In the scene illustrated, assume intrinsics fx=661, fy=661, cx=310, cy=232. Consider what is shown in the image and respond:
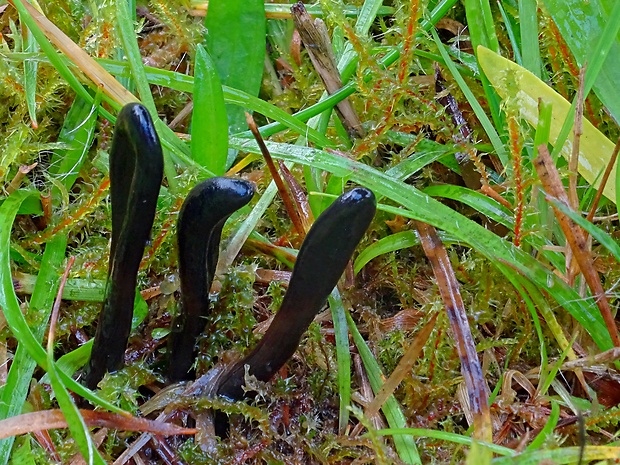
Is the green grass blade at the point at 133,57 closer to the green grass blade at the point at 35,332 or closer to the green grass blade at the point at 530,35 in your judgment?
the green grass blade at the point at 35,332

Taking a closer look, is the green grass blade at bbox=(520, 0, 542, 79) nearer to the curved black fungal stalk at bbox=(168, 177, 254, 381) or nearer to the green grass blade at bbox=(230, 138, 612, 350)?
the green grass blade at bbox=(230, 138, 612, 350)

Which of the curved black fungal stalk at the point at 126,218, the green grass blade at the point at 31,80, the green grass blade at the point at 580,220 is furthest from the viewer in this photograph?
the green grass blade at the point at 31,80

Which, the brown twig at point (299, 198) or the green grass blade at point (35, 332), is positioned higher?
the brown twig at point (299, 198)

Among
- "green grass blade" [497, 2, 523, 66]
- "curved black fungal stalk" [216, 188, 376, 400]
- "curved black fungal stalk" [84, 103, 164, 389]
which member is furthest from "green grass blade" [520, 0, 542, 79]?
"curved black fungal stalk" [84, 103, 164, 389]

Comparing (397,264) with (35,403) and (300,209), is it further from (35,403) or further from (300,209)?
(35,403)

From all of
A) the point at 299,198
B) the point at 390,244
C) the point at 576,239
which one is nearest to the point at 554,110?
the point at 576,239

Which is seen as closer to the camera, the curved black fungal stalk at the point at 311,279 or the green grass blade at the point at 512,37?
the curved black fungal stalk at the point at 311,279

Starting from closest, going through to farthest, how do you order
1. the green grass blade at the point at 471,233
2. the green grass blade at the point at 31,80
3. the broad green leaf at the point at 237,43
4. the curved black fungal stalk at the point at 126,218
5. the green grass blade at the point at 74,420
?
1. the curved black fungal stalk at the point at 126,218
2. the green grass blade at the point at 74,420
3. the green grass blade at the point at 471,233
4. the green grass blade at the point at 31,80
5. the broad green leaf at the point at 237,43

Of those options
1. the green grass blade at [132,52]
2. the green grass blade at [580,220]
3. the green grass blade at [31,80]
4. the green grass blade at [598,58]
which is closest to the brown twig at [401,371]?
the green grass blade at [580,220]
